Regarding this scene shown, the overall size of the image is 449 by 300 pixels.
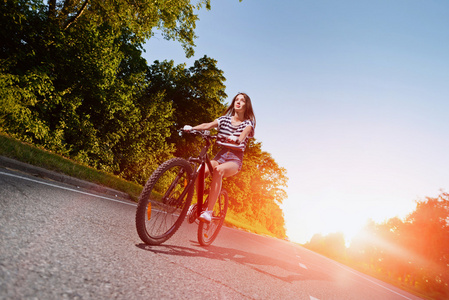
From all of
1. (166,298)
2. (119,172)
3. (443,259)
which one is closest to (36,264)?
(166,298)

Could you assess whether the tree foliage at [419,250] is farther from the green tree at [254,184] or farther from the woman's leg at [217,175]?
the woman's leg at [217,175]

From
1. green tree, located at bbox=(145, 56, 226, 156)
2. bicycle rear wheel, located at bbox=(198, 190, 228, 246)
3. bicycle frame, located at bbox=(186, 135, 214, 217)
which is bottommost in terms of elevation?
bicycle rear wheel, located at bbox=(198, 190, 228, 246)

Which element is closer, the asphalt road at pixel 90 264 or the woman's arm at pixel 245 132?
the asphalt road at pixel 90 264

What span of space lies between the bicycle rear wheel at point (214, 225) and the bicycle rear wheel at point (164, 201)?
0.78 m

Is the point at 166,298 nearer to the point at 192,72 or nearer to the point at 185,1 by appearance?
the point at 185,1

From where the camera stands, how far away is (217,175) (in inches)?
159

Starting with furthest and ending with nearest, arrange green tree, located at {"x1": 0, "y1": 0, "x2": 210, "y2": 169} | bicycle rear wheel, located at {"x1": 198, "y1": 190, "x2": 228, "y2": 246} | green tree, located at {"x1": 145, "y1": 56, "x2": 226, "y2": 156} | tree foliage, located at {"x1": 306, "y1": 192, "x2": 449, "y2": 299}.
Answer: tree foliage, located at {"x1": 306, "y1": 192, "x2": 449, "y2": 299}, green tree, located at {"x1": 145, "y1": 56, "x2": 226, "y2": 156}, green tree, located at {"x1": 0, "y1": 0, "x2": 210, "y2": 169}, bicycle rear wheel, located at {"x1": 198, "y1": 190, "x2": 228, "y2": 246}

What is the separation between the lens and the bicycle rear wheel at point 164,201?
296 centimetres

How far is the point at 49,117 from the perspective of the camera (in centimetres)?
1397

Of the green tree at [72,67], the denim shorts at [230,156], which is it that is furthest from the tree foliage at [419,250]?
the denim shorts at [230,156]

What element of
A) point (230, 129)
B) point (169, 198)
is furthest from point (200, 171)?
point (230, 129)

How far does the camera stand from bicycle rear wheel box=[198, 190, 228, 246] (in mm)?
4407

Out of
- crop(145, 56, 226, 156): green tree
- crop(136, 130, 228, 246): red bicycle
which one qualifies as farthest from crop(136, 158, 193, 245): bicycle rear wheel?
crop(145, 56, 226, 156): green tree

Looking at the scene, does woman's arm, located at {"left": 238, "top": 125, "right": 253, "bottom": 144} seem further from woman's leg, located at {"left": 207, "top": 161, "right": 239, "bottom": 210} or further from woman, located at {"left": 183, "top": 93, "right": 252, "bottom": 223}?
woman's leg, located at {"left": 207, "top": 161, "right": 239, "bottom": 210}
